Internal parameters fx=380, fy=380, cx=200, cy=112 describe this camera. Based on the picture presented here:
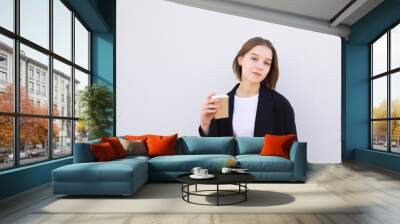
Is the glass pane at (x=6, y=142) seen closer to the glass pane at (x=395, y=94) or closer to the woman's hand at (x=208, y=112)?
the woman's hand at (x=208, y=112)

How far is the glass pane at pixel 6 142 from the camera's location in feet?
15.1

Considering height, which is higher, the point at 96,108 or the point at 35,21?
the point at 35,21

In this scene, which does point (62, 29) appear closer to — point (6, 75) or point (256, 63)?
point (6, 75)

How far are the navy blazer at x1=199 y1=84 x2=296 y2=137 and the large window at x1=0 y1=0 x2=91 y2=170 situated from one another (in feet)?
8.99

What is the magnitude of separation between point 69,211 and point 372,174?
5309 millimetres

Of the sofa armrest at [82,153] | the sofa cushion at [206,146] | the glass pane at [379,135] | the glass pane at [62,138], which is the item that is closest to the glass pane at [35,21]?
the glass pane at [62,138]

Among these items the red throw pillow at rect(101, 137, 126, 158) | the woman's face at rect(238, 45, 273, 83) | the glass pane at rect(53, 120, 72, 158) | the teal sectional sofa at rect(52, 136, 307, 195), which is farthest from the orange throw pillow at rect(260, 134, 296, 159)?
the glass pane at rect(53, 120, 72, 158)

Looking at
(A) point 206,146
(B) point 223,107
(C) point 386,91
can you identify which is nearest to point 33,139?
(A) point 206,146

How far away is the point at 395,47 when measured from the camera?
7852 millimetres

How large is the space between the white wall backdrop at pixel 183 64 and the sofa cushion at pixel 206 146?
134 centimetres

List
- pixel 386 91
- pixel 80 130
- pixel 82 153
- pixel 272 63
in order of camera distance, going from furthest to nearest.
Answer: pixel 386 91
pixel 272 63
pixel 80 130
pixel 82 153

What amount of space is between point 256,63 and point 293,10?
131cm

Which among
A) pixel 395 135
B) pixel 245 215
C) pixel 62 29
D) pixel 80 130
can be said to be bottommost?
pixel 245 215

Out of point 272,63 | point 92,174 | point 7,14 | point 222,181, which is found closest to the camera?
point 222,181
